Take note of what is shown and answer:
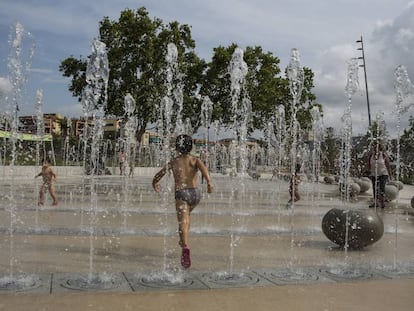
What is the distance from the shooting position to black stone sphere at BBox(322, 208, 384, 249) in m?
6.95

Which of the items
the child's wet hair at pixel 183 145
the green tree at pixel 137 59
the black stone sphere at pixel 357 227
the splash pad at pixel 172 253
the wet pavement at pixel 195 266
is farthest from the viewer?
the green tree at pixel 137 59

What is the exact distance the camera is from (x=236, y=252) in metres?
6.58

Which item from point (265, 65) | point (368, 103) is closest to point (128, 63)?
point (265, 65)

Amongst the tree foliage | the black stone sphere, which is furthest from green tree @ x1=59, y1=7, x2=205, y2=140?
the black stone sphere

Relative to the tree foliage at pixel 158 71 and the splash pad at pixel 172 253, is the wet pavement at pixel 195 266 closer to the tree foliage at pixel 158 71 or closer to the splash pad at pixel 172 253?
the splash pad at pixel 172 253

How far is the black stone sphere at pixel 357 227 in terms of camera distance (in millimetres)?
6953

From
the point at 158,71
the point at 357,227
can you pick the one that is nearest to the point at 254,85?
the point at 158,71

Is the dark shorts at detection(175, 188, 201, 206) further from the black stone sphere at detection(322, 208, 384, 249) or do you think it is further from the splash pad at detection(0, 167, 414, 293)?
the black stone sphere at detection(322, 208, 384, 249)

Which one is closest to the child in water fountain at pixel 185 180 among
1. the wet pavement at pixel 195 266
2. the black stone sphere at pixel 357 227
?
the wet pavement at pixel 195 266

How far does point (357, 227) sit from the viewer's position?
6949 millimetres

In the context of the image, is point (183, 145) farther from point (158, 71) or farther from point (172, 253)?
point (158, 71)

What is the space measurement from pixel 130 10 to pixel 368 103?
15674 mm

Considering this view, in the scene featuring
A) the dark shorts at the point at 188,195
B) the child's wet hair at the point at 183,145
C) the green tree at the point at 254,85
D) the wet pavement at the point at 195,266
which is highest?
the green tree at the point at 254,85

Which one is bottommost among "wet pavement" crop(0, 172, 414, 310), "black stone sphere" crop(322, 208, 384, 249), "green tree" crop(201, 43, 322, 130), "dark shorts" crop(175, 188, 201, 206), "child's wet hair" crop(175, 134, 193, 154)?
"wet pavement" crop(0, 172, 414, 310)
